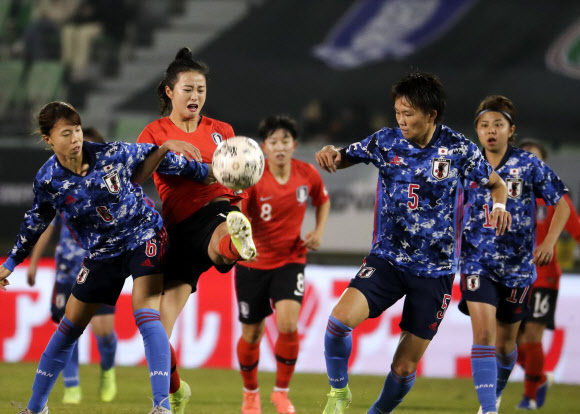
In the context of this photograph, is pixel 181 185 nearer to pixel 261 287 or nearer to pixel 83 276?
pixel 83 276

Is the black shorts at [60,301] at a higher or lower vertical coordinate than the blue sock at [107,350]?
higher

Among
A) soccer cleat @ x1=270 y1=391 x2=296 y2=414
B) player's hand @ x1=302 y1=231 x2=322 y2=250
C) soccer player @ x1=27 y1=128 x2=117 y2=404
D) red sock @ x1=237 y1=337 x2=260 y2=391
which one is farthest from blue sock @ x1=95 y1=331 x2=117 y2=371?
player's hand @ x1=302 y1=231 x2=322 y2=250

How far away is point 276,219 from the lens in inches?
286

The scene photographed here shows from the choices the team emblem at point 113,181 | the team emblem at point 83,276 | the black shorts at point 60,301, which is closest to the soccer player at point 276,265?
the black shorts at point 60,301

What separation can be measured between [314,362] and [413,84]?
208 inches

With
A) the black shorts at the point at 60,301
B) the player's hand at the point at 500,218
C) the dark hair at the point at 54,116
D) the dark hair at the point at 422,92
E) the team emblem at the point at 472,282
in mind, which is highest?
the dark hair at the point at 422,92

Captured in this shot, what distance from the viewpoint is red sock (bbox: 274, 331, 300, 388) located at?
276 inches

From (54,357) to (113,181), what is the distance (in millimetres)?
1120

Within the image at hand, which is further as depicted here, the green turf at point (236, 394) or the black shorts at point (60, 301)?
the black shorts at point (60, 301)

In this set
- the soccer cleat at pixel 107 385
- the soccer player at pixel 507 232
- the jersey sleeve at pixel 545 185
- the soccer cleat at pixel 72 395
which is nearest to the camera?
the soccer player at pixel 507 232

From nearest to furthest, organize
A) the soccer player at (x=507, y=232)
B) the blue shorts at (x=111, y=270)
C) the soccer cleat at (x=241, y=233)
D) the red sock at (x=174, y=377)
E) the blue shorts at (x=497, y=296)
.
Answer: the soccer cleat at (x=241, y=233), the blue shorts at (x=111, y=270), the red sock at (x=174, y=377), the blue shorts at (x=497, y=296), the soccer player at (x=507, y=232)

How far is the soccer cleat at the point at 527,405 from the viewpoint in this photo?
7.66 meters

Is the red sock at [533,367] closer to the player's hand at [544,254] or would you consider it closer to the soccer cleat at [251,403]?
the player's hand at [544,254]

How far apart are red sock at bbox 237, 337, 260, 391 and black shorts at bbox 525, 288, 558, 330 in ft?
7.82
